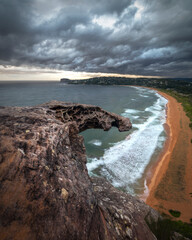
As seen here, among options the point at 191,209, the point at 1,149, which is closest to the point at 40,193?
the point at 1,149

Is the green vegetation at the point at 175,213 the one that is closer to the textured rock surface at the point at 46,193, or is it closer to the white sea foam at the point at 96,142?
the textured rock surface at the point at 46,193

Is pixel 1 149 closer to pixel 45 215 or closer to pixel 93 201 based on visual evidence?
pixel 45 215

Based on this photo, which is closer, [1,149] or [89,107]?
[1,149]

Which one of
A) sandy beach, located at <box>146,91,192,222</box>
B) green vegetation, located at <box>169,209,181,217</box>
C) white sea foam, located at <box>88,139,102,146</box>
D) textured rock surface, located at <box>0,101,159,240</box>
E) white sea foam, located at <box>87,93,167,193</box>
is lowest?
white sea foam, located at <box>88,139,102,146</box>

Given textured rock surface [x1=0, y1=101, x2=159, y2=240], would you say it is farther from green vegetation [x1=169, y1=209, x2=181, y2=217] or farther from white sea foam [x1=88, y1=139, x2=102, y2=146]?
white sea foam [x1=88, y1=139, x2=102, y2=146]

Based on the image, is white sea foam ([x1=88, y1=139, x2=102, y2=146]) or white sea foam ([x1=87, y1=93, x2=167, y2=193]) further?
white sea foam ([x1=88, y1=139, x2=102, y2=146])

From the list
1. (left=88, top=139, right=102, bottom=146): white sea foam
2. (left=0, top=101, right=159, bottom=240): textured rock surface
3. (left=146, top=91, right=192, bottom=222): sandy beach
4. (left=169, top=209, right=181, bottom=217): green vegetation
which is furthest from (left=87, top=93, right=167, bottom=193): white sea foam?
(left=0, top=101, right=159, bottom=240): textured rock surface
